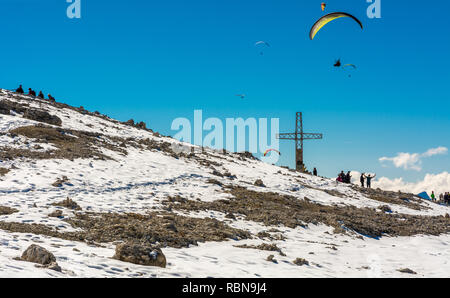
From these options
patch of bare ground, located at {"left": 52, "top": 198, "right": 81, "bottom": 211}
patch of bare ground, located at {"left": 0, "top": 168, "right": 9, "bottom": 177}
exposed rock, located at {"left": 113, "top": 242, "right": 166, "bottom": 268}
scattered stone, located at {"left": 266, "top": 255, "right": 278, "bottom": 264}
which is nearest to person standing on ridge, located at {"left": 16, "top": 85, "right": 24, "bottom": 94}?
patch of bare ground, located at {"left": 0, "top": 168, "right": 9, "bottom": 177}

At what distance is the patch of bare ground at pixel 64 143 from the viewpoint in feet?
86.0

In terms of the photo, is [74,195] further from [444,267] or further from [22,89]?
[22,89]

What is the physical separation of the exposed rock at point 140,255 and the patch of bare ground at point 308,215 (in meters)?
9.76

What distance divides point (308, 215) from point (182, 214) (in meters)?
8.29

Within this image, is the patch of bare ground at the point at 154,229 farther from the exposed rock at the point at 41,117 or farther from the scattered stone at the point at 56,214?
the exposed rock at the point at 41,117

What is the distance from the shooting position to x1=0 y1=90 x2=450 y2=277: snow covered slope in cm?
1145

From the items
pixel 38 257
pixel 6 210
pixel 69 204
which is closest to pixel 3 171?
pixel 69 204

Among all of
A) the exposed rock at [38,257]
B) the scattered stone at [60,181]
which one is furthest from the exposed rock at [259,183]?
the exposed rock at [38,257]

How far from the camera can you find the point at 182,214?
19.0 m

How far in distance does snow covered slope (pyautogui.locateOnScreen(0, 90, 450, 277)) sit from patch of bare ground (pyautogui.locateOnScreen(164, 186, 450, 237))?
0.36 ft

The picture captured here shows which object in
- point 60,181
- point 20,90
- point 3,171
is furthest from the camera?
point 20,90

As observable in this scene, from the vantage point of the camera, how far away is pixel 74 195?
19516mm

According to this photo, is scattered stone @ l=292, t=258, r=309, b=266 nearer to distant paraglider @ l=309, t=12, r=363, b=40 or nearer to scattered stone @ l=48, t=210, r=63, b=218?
scattered stone @ l=48, t=210, r=63, b=218

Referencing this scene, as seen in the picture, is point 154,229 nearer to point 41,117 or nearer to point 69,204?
point 69,204
